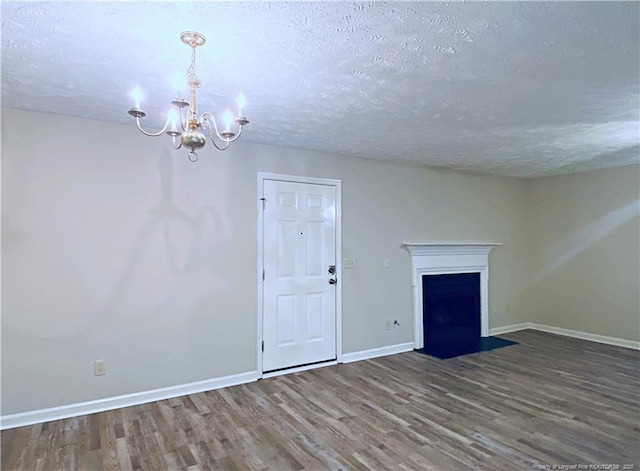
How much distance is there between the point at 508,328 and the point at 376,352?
2584 millimetres

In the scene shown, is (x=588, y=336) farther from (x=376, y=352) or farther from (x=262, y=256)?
(x=262, y=256)

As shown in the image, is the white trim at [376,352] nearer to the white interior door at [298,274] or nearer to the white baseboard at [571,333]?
the white interior door at [298,274]

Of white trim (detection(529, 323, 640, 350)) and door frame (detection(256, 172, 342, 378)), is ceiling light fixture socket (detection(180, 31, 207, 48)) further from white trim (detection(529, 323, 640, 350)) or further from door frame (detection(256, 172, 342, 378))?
white trim (detection(529, 323, 640, 350))

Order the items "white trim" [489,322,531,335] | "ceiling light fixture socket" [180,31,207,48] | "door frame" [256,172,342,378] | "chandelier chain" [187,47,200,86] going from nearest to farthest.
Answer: "ceiling light fixture socket" [180,31,207,48]
"chandelier chain" [187,47,200,86]
"door frame" [256,172,342,378]
"white trim" [489,322,531,335]

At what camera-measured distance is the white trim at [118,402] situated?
295 cm

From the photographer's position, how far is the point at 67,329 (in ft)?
10.3

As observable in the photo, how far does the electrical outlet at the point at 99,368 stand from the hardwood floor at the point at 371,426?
32 centimetres

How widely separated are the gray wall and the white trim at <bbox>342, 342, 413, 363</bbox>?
2.56m

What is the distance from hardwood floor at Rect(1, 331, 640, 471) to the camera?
8.07 ft

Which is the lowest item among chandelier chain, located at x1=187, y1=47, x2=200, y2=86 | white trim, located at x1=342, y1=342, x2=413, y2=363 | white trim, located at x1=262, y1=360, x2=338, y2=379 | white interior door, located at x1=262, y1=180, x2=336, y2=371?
→ white trim, located at x1=262, y1=360, x2=338, y2=379

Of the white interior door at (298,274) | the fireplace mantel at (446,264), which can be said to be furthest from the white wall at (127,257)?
the fireplace mantel at (446,264)

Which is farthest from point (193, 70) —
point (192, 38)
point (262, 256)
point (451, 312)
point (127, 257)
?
point (451, 312)

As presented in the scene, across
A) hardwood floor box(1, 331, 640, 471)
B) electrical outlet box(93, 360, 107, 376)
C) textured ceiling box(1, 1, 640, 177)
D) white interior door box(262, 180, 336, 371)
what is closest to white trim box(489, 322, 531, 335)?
hardwood floor box(1, 331, 640, 471)

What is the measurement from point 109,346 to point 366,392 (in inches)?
91.3
